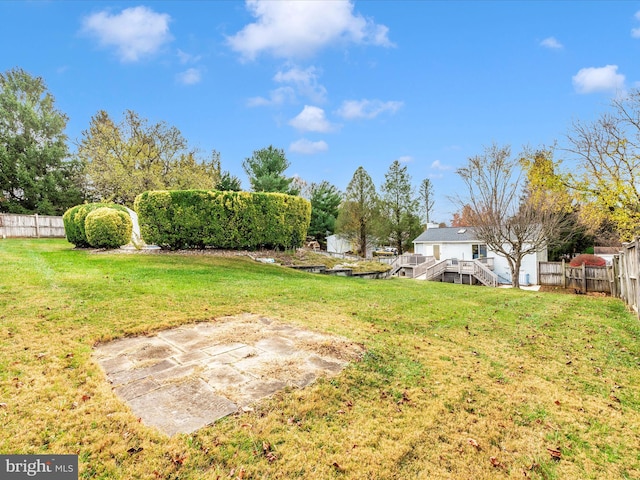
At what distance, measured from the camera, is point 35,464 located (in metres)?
1.83

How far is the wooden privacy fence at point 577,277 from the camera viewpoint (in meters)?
16.0

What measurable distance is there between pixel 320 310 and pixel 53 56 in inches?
675

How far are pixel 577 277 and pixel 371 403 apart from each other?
2004 centimetres

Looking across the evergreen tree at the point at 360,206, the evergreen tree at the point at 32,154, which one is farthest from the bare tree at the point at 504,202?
the evergreen tree at the point at 32,154

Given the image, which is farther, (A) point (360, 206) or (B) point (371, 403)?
(A) point (360, 206)

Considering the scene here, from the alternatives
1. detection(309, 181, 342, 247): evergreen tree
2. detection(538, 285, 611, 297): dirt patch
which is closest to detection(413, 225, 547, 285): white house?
detection(538, 285, 611, 297): dirt patch

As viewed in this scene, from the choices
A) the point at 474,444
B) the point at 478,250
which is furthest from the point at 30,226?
the point at 478,250

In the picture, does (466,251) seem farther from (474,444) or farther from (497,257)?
(474,444)

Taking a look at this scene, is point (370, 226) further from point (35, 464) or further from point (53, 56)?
point (35, 464)

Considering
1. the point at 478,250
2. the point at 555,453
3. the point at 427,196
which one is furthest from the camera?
the point at 427,196

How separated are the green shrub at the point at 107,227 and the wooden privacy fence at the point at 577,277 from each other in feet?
71.2

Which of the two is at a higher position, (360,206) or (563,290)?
(360,206)

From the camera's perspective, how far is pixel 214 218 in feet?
39.4

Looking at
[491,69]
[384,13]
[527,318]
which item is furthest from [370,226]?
[527,318]
